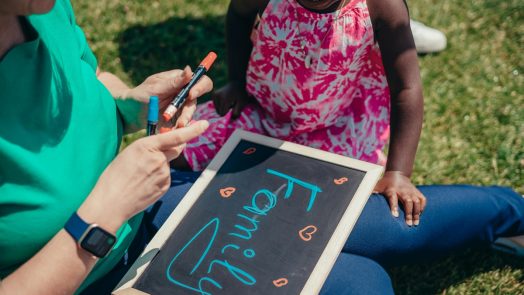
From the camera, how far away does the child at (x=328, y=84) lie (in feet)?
6.59

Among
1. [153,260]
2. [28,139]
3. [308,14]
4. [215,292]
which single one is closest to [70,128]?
[28,139]

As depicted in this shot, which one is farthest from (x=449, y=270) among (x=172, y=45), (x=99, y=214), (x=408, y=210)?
(x=172, y=45)

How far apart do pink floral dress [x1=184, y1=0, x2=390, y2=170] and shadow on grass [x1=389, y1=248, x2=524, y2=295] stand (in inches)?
Answer: 21.0

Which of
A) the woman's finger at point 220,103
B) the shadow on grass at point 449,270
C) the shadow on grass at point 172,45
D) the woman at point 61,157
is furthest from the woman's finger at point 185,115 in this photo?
the shadow on grass at point 172,45

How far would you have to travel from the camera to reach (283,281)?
1.66m

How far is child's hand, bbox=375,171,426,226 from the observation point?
80.5 inches

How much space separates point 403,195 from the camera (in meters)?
2.08

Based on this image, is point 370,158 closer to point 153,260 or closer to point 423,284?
point 423,284

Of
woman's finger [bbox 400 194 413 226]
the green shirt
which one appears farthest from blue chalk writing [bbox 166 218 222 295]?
woman's finger [bbox 400 194 413 226]

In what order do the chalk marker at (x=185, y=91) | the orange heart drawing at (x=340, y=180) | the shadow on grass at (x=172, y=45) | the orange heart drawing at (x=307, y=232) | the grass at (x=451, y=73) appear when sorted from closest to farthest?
1. the chalk marker at (x=185, y=91)
2. the orange heart drawing at (x=307, y=232)
3. the orange heart drawing at (x=340, y=180)
4. the grass at (x=451, y=73)
5. the shadow on grass at (x=172, y=45)

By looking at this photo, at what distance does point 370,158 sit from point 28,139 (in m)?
1.41

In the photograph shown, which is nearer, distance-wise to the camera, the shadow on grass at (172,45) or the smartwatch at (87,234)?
the smartwatch at (87,234)

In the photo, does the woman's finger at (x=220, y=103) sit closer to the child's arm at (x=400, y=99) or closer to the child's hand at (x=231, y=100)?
the child's hand at (x=231, y=100)

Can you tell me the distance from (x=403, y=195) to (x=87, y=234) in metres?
1.18
